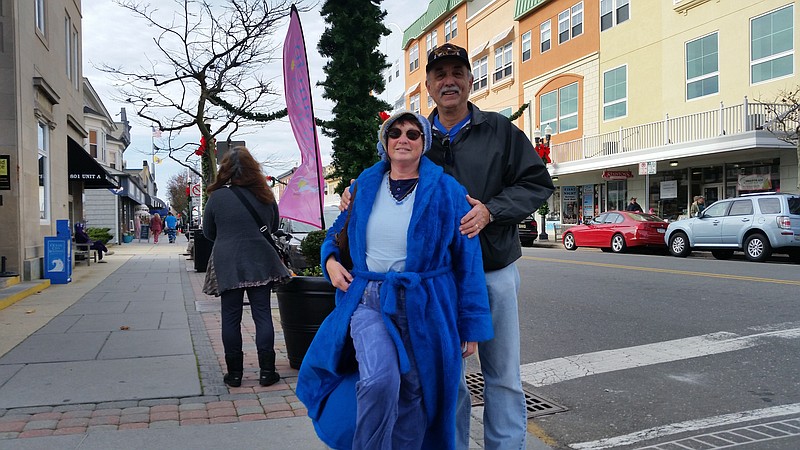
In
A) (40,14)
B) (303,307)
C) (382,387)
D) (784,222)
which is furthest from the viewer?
(784,222)

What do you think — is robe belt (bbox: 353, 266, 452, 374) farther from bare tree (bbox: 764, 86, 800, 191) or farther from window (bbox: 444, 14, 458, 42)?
window (bbox: 444, 14, 458, 42)

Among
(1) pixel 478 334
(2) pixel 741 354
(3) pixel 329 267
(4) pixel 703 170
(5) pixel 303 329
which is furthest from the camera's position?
(4) pixel 703 170

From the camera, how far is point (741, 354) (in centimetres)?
572

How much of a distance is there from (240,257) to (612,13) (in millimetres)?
24664

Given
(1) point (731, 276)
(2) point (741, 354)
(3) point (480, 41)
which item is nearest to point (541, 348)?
(2) point (741, 354)

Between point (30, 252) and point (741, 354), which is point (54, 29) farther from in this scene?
point (741, 354)

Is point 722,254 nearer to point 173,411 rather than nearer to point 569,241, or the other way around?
point 569,241

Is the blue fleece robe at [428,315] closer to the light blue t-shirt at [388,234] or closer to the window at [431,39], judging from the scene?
the light blue t-shirt at [388,234]

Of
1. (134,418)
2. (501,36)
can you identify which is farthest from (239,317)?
(501,36)

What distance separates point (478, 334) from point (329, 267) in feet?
2.44

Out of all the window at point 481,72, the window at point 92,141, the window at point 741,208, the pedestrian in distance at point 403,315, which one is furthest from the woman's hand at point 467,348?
the window at point 92,141

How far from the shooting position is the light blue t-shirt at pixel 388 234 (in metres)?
2.68

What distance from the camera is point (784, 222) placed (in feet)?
47.7

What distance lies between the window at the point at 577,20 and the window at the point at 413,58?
1772 cm
